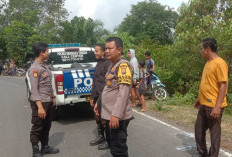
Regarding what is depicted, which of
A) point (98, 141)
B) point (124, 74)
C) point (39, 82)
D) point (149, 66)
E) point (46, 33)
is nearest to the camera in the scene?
point (124, 74)

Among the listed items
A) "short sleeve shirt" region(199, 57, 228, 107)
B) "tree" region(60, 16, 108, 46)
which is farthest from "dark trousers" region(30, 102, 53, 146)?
"tree" region(60, 16, 108, 46)

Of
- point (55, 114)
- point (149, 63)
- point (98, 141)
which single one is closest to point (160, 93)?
point (149, 63)

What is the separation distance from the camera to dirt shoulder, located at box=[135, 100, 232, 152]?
5309 millimetres

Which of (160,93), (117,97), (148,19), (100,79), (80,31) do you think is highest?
(148,19)

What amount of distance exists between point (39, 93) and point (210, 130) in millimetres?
2753

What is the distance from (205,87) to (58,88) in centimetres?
351

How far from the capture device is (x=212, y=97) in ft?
12.7

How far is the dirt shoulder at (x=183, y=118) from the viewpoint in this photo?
5309 millimetres

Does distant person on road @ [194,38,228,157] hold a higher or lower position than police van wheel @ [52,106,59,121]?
higher

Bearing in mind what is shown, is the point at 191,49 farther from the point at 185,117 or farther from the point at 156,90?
the point at 185,117

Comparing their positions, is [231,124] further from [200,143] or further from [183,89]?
[183,89]

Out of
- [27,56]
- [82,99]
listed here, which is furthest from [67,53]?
[27,56]

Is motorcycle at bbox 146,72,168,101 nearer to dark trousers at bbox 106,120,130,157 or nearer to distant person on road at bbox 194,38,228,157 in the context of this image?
distant person on road at bbox 194,38,228,157

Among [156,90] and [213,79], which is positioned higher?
[213,79]
